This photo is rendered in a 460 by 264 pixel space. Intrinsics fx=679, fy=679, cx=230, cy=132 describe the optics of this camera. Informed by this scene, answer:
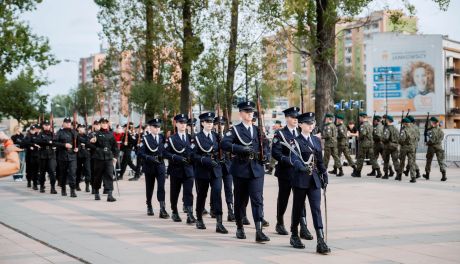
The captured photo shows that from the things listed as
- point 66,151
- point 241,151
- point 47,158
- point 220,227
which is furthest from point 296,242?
point 47,158

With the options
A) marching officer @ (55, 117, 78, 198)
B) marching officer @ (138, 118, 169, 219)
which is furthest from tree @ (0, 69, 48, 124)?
marching officer @ (138, 118, 169, 219)

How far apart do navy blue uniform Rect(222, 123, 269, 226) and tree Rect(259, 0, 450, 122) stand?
1309 centimetres

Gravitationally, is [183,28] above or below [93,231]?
above

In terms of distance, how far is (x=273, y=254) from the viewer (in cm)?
885

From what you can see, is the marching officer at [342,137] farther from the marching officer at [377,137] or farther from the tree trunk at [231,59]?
the tree trunk at [231,59]

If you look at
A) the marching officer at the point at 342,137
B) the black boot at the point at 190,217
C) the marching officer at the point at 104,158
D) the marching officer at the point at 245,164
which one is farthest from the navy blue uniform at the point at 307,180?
the marching officer at the point at 342,137

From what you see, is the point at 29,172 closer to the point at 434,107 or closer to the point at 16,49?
the point at 16,49

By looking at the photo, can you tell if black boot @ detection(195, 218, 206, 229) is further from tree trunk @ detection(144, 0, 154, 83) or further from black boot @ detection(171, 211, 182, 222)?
tree trunk @ detection(144, 0, 154, 83)

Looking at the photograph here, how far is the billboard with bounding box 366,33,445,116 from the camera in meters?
74.1

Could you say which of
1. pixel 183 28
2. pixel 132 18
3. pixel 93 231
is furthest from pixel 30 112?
pixel 93 231

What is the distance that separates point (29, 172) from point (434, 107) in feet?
202

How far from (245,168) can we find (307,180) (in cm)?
126

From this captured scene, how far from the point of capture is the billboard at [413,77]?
7406cm

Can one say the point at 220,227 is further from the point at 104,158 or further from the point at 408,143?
the point at 408,143
